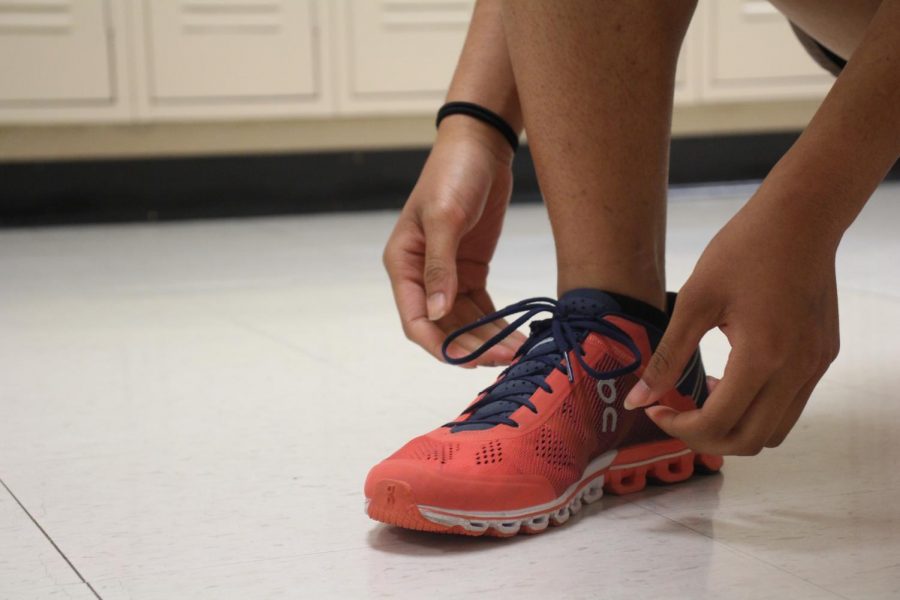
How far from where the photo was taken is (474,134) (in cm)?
88

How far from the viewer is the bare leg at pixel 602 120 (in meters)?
0.76

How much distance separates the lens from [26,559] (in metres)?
0.70

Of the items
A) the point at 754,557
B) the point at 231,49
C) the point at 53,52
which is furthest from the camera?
the point at 231,49

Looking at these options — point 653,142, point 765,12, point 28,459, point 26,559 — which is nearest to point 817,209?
point 653,142

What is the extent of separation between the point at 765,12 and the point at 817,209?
281cm

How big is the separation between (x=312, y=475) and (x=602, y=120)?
0.33 m

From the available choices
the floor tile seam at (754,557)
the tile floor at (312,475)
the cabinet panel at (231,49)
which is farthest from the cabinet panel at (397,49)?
the floor tile seam at (754,557)

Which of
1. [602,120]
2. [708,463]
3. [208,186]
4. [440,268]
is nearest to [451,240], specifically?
[440,268]

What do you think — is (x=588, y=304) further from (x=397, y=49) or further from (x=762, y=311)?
(x=397, y=49)

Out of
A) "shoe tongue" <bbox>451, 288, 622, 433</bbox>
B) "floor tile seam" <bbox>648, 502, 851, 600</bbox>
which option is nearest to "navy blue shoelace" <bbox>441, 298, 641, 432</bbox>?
"shoe tongue" <bbox>451, 288, 622, 433</bbox>

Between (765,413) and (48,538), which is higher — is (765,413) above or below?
above

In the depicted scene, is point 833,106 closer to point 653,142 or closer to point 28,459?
point 653,142

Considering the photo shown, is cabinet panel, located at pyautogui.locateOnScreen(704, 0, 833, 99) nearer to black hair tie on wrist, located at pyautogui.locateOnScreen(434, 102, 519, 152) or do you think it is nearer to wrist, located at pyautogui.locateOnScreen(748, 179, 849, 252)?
black hair tie on wrist, located at pyautogui.locateOnScreen(434, 102, 519, 152)

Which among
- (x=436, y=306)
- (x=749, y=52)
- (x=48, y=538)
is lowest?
(x=749, y=52)
